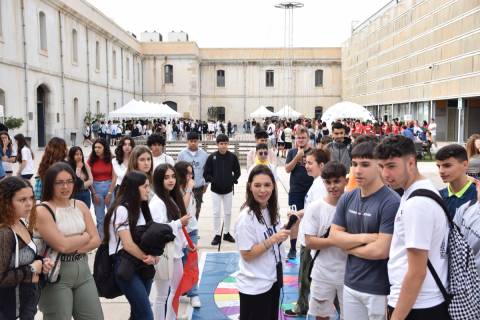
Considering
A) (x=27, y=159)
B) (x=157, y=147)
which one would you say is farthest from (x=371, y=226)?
(x=27, y=159)

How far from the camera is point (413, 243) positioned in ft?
7.88

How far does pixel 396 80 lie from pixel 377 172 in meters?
35.3

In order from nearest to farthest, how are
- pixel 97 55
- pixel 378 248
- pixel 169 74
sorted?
pixel 378 248 < pixel 97 55 < pixel 169 74

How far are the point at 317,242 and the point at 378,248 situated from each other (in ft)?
2.12

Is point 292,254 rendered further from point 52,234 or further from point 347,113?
point 347,113

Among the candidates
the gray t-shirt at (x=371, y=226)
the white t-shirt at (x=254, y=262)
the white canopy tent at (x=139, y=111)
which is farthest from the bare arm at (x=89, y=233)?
the white canopy tent at (x=139, y=111)

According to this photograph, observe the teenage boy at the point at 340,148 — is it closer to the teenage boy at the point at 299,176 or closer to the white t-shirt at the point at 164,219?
the teenage boy at the point at 299,176

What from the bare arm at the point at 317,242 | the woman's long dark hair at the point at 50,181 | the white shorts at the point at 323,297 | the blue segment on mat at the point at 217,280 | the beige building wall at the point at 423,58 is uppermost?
the beige building wall at the point at 423,58

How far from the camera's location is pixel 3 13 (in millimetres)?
21312

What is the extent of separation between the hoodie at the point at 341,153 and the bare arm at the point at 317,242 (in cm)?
330

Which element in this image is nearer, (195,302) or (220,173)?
(195,302)

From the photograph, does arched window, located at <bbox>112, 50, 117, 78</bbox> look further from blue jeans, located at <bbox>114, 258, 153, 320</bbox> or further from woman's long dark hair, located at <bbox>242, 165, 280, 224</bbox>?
woman's long dark hair, located at <bbox>242, 165, 280, 224</bbox>

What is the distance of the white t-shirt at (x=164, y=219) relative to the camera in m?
4.28

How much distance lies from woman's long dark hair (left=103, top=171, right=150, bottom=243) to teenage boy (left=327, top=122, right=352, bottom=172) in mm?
3674
